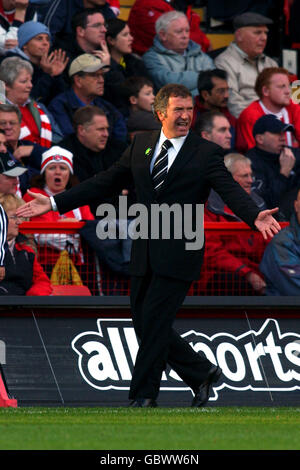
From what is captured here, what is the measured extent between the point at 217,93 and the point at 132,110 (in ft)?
3.49

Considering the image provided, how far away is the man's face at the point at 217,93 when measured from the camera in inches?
538

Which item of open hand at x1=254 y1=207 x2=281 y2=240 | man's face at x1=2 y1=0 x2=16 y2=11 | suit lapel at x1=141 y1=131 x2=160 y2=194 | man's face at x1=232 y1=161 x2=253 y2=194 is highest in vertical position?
man's face at x1=2 y1=0 x2=16 y2=11

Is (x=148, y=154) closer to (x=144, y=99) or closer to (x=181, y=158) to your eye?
(x=181, y=158)

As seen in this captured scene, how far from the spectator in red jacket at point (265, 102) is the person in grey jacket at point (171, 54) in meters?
0.93

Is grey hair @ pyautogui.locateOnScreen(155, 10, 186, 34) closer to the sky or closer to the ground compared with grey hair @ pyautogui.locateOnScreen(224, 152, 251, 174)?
closer to the sky

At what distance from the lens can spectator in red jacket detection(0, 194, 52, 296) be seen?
1000cm

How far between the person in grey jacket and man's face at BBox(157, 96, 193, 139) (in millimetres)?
5459

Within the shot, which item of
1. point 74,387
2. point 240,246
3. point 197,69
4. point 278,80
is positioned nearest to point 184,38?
point 197,69

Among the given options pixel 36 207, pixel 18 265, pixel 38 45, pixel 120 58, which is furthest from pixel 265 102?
pixel 36 207

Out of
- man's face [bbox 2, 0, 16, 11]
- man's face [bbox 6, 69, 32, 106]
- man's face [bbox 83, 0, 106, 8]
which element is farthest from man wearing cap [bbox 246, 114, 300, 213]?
man's face [bbox 2, 0, 16, 11]

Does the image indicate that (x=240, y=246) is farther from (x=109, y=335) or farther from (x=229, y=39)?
(x=229, y=39)

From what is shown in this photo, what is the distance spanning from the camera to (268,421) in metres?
7.59

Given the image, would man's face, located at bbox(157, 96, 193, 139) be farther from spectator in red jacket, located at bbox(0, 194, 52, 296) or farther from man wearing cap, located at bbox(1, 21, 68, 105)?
man wearing cap, located at bbox(1, 21, 68, 105)

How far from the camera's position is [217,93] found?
13.7 m
